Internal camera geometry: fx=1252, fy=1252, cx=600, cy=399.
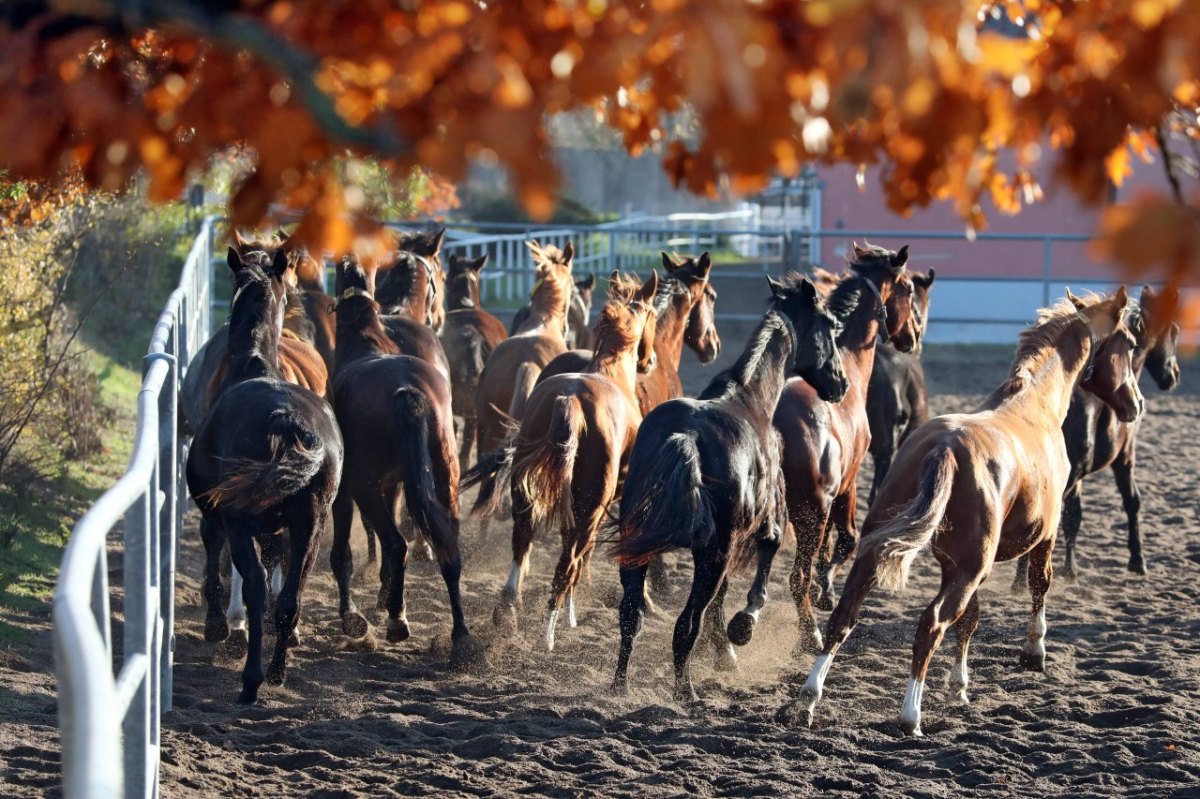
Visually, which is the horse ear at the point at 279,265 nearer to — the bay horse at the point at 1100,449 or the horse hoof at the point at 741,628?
the horse hoof at the point at 741,628

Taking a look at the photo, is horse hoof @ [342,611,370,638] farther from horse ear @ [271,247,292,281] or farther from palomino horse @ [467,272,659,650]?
horse ear @ [271,247,292,281]

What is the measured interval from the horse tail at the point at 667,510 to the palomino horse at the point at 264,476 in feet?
4.53

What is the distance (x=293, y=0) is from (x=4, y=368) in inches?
237

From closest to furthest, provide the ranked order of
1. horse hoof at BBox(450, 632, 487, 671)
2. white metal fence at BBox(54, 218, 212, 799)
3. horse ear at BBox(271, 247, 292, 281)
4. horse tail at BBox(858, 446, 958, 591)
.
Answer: white metal fence at BBox(54, 218, 212, 799) < horse tail at BBox(858, 446, 958, 591) < horse hoof at BBox(450, 632, 487, 671) < horse ear at BBox(271, 247, 292, 281)

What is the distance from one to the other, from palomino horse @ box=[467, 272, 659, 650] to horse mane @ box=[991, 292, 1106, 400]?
1995 millimetres

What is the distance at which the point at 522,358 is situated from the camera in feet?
27.9

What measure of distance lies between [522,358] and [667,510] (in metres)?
3.22

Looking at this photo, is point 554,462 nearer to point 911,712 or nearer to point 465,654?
point 465,654

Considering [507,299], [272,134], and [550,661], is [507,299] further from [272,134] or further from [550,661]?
[272,134]

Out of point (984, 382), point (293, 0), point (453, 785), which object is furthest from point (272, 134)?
point (984, 382)

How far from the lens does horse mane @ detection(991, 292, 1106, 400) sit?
639cm

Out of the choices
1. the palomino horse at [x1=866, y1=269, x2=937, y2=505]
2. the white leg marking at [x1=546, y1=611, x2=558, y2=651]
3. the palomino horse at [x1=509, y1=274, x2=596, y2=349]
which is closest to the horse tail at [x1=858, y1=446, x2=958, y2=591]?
the white leg marking at [x1=546, y1=611, x2=558, y2=651]

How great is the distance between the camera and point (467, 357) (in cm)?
984

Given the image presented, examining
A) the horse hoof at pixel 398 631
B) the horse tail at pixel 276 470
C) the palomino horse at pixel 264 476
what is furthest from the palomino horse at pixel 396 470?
the horse tail at pixel 276 470
